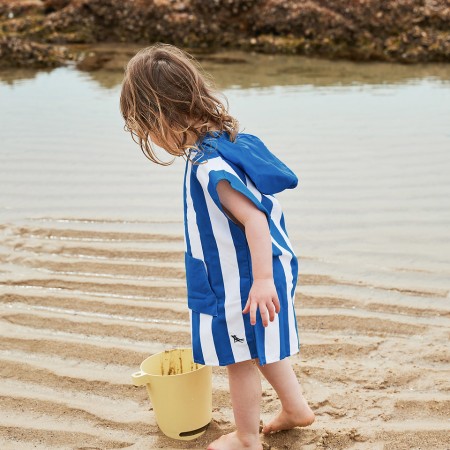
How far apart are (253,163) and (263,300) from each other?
419mm

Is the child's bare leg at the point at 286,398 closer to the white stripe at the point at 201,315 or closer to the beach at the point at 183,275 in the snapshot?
the beach at the point at 183,275

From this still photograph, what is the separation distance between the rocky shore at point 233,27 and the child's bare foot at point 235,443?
25.4 ft

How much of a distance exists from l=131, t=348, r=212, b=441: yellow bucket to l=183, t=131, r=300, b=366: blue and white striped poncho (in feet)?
0.76

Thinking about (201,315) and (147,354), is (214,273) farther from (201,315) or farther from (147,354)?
(147,354)

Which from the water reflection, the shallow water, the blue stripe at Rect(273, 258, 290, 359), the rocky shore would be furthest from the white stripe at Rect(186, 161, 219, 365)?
the rocky shore

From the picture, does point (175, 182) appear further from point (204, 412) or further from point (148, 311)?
point (204, 412)

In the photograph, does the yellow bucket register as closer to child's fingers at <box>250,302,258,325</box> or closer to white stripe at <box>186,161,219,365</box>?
white stripe at <box>186,161,219,365</box>

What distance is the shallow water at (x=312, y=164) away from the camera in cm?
408

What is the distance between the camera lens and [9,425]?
2.61m

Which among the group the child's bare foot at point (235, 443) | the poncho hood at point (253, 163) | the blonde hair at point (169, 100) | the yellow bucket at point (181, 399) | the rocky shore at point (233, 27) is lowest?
the child's bare foot at point (235, 443)

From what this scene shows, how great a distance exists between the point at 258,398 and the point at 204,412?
0.99ft

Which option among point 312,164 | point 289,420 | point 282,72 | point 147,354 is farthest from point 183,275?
point 282,72

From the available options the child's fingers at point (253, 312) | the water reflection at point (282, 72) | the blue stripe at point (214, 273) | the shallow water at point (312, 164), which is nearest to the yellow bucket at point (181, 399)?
the blue stripe at point (214, 273)

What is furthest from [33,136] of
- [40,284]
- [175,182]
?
[40,284]
